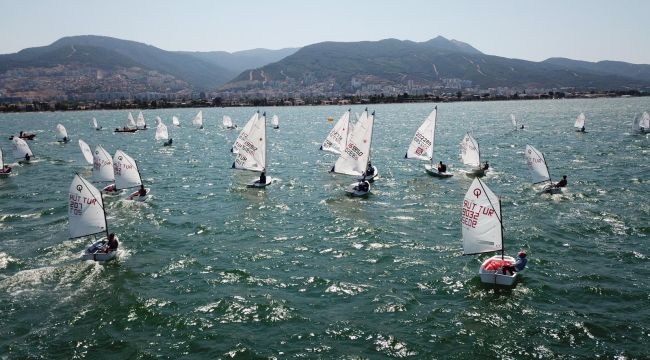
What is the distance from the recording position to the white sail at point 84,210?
32.0 metres

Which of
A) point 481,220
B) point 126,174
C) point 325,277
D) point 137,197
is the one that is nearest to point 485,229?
point 481,220

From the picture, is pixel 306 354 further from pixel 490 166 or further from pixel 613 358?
pixel 490 166

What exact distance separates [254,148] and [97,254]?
24683 mm

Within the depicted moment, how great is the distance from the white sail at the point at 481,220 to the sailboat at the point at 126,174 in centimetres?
3384

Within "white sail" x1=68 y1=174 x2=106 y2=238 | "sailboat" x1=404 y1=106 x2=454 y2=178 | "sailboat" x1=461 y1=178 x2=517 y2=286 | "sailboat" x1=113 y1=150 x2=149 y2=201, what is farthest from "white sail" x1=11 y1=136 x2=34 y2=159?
"sailboat" x1=461 y1=178 x2=517 y2=286

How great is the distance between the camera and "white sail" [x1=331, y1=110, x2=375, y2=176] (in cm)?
4972

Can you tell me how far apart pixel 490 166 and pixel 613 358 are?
160 ft

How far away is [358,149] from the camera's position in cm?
5066

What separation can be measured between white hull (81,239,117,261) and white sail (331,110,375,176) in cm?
2679

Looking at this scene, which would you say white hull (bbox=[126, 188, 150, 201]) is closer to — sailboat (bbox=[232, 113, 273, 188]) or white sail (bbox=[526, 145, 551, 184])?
sailboat (bbox=[232, 113, 273, 188])

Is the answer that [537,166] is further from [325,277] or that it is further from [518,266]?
[325,277]

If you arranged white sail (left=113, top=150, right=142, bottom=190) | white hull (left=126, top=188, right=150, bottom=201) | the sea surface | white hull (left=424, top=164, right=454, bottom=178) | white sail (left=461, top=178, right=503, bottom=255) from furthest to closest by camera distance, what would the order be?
1. white hull (left=424, top=164, right=454, bottom=178)
2. white hull (left=126, top=188, right=150, bottom=201)
3. white sail (left=113, top=150, right=142, bottom=190)
4. white sail (left=461, top=178, right=503, bottom=255)
5. the sea surface

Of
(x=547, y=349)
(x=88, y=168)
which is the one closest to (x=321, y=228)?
(x=547, y=349)

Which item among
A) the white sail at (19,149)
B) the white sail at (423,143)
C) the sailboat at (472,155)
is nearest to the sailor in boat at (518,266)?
the white sail at (423,143)
